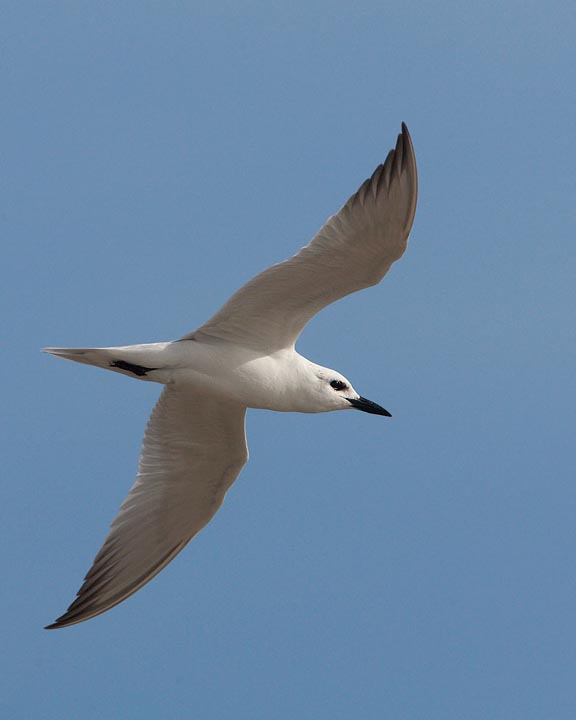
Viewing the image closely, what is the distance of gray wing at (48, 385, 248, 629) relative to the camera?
12070 millimetres

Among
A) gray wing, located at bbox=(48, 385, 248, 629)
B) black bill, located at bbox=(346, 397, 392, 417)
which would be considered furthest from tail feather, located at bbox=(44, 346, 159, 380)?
black bill, located at bbox=(346, 397, 392, 417)

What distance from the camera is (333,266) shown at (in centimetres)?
1055

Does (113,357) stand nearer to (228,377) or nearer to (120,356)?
(120,356)

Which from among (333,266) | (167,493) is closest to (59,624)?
(167,493)

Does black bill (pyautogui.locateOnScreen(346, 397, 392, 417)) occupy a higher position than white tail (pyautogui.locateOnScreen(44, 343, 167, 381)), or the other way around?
white tail (pyautogui.locateOnScreen(44, 343, 167, 381))

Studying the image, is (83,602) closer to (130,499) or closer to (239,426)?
(130,499)

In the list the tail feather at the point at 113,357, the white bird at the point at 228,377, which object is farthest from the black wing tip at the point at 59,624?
the tail feather at the point at 113,357

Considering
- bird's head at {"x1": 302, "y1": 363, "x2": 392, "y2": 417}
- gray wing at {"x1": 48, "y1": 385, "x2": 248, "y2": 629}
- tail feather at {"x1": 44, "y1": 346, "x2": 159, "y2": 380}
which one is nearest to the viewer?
tail feather at {"x1": 44, "y1": 346, "x2": 159, "y2": 380}

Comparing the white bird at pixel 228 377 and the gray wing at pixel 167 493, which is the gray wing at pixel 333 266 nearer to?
the white bird at pixel 228 377

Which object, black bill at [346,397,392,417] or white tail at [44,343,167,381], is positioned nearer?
white tail at [44,343,167,381]

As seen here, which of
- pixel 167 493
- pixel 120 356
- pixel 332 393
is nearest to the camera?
pixel 120 356

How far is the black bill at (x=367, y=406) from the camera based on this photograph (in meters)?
11.9

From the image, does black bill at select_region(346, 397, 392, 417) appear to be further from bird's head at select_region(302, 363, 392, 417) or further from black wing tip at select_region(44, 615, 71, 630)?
black wing tip at select_region(44, 615, 71, 630)

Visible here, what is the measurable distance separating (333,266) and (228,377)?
1469 millimetres
